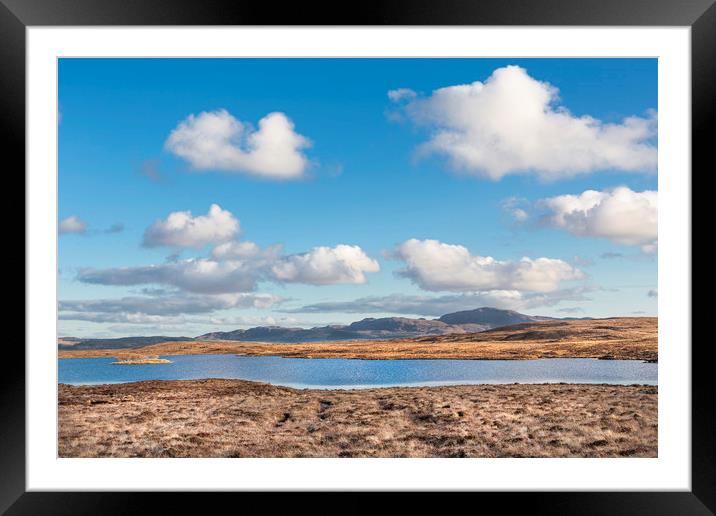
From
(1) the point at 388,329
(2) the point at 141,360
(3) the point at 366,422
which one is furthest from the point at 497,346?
(2) the point at 141,360

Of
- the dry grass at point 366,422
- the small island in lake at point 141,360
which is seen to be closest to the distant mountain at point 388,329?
the small island in lake at point 141,360

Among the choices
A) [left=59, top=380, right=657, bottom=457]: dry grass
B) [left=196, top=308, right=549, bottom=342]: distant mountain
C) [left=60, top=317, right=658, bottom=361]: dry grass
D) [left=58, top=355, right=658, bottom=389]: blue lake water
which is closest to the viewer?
[left=59, top=380, right=657, bottom=457]: dry grass

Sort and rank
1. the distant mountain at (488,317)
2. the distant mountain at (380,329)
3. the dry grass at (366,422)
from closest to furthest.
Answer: the dry grass at (366,422)
the distant mountain at (380,329)
the distant mountain at (488,317)

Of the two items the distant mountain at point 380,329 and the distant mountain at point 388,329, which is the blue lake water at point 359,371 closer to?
the distant mountain at point 380,329

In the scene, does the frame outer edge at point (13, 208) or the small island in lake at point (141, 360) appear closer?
the frame outer edge at point (13, 208)

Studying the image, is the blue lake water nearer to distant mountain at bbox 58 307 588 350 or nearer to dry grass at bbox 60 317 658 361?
dry grass at bbox 60 317 658 361

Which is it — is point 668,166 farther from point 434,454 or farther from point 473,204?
point 473,204

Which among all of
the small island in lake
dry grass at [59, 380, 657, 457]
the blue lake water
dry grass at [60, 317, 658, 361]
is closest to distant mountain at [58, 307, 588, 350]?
dry grass at [60, 317, 658, 361]
